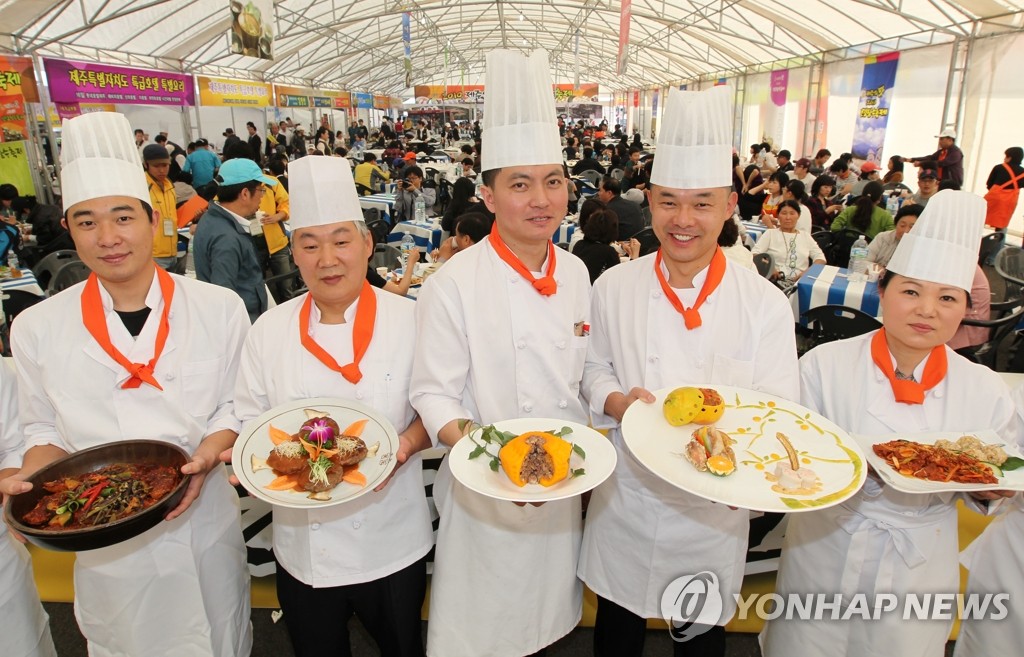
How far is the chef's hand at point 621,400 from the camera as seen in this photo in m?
1.82

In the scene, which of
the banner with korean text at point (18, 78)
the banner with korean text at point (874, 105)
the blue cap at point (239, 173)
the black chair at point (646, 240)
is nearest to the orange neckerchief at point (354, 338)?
the blue cap at point (239, 173)

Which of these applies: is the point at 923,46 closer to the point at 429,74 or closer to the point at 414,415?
the point at 414,415

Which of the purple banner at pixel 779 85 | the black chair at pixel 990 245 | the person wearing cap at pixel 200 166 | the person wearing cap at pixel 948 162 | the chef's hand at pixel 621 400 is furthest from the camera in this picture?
the purple banner at pixel 779 85

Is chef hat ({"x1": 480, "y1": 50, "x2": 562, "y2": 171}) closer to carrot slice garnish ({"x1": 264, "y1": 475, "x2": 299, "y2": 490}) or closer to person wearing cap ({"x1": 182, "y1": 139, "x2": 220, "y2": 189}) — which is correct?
carrot slice garnish ({"x1": 264, "y1": 475, "x2": 299, "y2": 490})

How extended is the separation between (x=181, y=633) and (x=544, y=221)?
180cm

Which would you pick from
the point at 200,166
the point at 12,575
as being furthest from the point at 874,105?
the point at 12,575

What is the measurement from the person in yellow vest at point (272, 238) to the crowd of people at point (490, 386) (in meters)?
3.63

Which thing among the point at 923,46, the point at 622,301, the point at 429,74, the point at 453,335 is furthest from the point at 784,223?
the point at 429,74

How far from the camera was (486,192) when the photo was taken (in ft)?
6.19

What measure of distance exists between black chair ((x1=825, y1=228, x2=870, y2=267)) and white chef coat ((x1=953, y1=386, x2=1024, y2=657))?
5.09m

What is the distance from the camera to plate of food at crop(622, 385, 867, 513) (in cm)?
152

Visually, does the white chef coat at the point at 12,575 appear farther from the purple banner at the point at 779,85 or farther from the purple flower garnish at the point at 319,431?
the purple banner at the point at 779,85

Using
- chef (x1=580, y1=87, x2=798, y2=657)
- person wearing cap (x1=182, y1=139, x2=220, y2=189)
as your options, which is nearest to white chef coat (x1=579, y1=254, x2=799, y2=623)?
chef (x1=580, y1=87, x2=798, y2=657)

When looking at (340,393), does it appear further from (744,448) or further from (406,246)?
(406,246)
